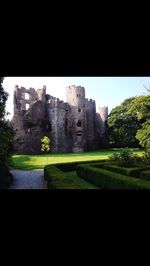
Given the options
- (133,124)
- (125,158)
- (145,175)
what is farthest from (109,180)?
(133,124)

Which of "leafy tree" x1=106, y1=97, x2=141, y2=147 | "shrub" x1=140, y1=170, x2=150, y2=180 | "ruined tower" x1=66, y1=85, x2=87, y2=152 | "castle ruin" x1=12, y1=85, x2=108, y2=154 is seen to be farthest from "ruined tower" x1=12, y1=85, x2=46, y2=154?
"shrub" x1=140, y1=170, x2=150, y2=180

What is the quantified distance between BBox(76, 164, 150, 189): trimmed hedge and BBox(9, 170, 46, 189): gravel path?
210cm

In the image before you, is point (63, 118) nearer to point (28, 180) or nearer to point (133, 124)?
point (133, 124)

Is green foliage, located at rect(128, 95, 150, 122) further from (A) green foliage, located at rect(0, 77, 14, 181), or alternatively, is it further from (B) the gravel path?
(A) green foliage, located at rect(0, 77, 14, 181)

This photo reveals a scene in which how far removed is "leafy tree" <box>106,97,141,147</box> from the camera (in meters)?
16.9

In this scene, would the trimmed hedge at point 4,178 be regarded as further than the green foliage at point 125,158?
No

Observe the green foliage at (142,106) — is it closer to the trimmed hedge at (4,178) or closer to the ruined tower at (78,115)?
the trimmed hedge at (4,178)

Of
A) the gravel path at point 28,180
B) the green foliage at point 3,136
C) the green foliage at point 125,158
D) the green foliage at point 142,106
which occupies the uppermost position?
the green foliage at point 142,106

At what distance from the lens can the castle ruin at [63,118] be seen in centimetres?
2745

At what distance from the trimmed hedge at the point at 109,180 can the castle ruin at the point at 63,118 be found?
11.3 meters

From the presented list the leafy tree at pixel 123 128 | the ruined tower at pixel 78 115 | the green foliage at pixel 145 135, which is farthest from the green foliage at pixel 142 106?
the ruined tower at pixel 78 115
